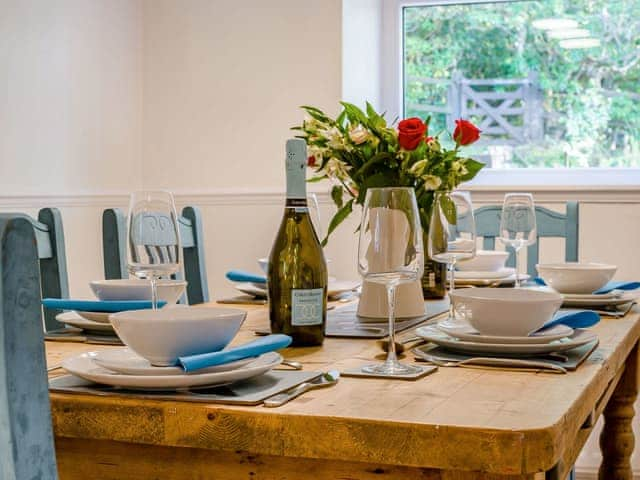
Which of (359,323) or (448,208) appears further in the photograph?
(359,323)

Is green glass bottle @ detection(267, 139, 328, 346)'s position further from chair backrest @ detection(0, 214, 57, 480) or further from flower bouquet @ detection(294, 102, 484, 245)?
chair backrest @ detection(0, 214, 57, 480)

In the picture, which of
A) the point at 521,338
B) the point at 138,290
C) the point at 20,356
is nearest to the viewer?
the point at 20,356

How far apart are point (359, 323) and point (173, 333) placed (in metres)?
0.66

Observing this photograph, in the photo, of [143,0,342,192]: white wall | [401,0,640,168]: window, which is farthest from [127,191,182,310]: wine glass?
[401,0,640,168]: window

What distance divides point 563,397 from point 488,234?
1699 millimetres

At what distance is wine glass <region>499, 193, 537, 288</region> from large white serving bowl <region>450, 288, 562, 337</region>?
59cm

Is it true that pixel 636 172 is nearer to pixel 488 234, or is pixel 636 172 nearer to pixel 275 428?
pixel 488 234

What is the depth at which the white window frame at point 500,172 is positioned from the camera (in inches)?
Result: 134

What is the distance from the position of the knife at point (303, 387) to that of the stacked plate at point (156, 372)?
0.13 feet

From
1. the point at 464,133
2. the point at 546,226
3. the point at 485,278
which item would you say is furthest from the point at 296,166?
the point at 546,226

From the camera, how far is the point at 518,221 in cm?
185

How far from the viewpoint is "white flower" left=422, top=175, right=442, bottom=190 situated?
1.63m

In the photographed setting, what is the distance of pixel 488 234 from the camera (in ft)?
8.63

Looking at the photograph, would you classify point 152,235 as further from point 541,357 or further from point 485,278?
point 485,278
